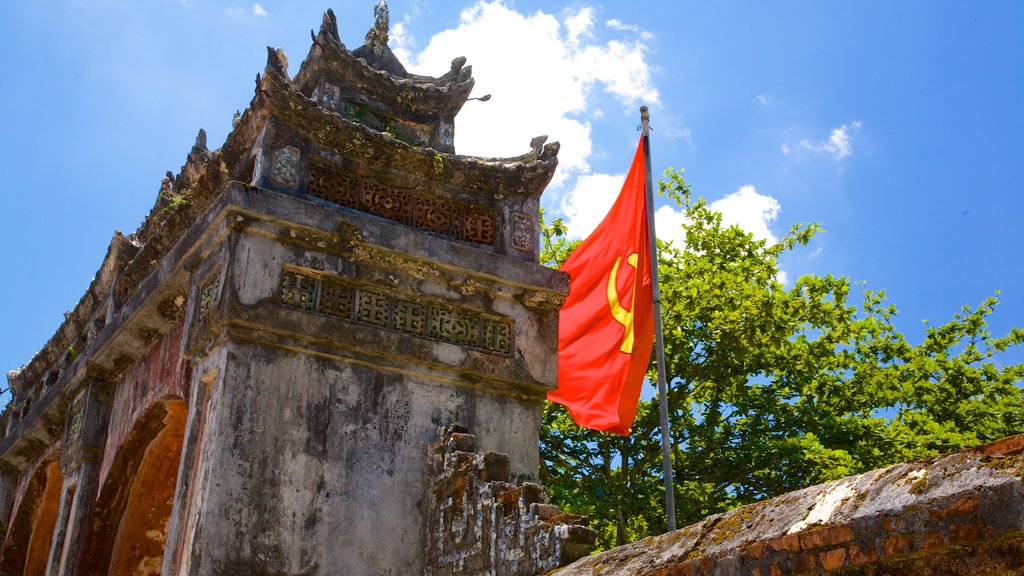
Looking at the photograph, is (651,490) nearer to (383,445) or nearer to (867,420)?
(867,420)

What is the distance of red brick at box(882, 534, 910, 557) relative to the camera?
2732 mm

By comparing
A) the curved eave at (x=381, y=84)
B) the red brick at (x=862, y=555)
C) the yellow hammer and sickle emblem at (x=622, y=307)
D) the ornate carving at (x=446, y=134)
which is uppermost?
the curved eave at (x=381, y=84)

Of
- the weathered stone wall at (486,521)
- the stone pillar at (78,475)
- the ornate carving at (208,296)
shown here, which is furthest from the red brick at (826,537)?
the stone pillar at (78,475)

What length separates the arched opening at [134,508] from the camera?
8094 mm

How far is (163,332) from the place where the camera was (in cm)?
805

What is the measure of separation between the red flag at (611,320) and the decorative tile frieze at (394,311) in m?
0.96

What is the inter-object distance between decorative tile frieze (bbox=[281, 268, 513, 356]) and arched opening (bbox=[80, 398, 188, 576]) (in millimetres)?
2275

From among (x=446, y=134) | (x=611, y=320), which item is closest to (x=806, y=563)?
(x=611, y=320)

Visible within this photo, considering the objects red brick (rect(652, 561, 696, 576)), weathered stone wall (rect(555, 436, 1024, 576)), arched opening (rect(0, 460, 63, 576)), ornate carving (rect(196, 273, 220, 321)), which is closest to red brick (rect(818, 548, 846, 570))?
weathered stone wall (rect(555, 436, 1024, 576))

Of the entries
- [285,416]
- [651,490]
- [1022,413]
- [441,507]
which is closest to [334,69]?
[285,416]

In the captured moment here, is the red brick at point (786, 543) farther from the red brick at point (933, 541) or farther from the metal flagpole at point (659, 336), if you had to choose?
the metal flagpole at point (659, 336)

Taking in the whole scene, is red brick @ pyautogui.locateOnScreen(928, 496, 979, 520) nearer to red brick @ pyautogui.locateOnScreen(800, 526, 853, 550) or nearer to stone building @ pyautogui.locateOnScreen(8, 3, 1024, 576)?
red brick @ pyautogui.locateOnScreen(800, 526, 853, 550)

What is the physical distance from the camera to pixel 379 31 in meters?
8.73

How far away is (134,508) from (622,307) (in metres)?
4.39
